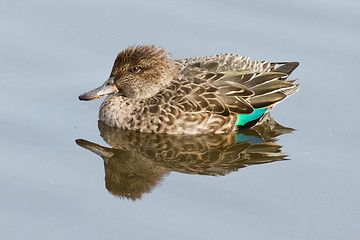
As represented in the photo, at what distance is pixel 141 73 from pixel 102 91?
0.62 meters

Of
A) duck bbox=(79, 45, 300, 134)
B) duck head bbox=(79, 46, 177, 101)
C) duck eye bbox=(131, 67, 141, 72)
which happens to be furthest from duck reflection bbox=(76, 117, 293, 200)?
duck eye bbox=(131, 67, 141, 72)

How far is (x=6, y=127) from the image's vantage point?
9.96m

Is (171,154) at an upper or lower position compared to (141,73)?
lower

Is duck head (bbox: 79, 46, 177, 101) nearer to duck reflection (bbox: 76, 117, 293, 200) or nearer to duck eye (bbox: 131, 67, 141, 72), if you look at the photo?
duck eye (bbox: 131, 67, 141, 72)

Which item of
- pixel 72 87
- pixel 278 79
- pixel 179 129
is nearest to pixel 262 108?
pixel 278 79

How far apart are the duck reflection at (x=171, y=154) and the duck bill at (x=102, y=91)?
→ 1.41 feet

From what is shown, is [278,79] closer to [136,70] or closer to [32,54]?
[136,70]

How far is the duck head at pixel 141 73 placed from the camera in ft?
34.3

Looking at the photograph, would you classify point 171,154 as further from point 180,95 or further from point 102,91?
point 102,91

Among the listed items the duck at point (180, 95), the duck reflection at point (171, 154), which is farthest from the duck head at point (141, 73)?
the duck reflection at point (171, 154)

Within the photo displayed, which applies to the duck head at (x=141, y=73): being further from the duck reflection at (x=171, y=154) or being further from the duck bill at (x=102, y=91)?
the duck reflection at (x=171, y=154)

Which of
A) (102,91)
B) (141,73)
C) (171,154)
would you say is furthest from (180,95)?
(102,91)

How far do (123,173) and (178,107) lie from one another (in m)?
1.53

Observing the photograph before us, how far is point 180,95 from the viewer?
10.2 metres
